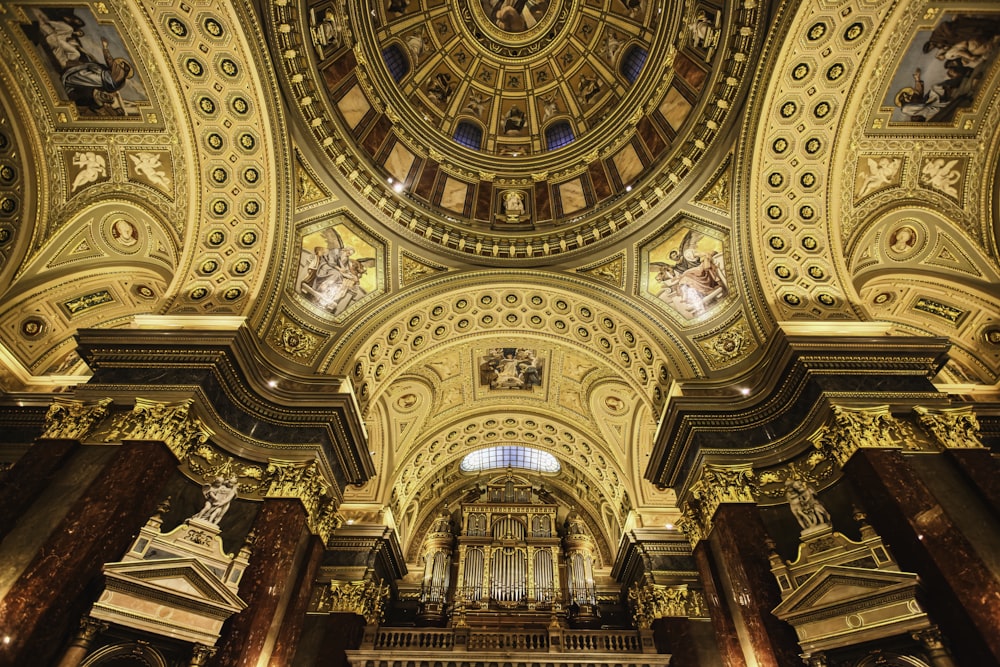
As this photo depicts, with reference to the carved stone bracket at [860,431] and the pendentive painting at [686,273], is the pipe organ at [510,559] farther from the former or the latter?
the carved stone bracket at [860,431]

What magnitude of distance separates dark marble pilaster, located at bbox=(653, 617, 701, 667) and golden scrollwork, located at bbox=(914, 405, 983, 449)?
8.20 m

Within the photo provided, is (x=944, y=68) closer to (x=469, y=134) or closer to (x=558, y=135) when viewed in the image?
(x=558, y=135)

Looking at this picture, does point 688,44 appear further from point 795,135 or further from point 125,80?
point 125,80

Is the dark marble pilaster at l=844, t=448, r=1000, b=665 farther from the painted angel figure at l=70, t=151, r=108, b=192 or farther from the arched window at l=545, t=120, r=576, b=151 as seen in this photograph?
the painted angel figure at l=70, t=151, r=108, b=192

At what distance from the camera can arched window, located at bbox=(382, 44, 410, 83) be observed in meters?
15.5

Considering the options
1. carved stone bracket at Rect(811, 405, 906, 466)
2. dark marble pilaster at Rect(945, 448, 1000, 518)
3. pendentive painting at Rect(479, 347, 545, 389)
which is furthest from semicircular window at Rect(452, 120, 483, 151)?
dark marble pilaster at Rect(945, 448, 1000, 518)

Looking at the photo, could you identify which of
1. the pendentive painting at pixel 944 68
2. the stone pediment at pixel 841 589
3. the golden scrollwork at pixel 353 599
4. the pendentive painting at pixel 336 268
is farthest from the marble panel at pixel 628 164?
the golden scrollwork at pixel 353 599

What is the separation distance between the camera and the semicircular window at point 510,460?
77.2ft

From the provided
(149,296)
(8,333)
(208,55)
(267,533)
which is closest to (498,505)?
(267,533)

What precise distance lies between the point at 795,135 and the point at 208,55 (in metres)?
13.2

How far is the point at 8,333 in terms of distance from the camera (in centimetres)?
1223

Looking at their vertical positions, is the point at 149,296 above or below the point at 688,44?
below

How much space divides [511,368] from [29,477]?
1288cm

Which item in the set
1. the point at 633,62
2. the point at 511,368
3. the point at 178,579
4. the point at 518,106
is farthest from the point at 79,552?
the point at 633,62
